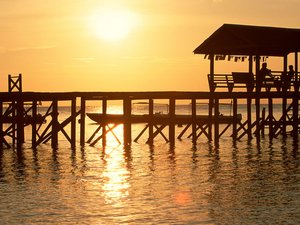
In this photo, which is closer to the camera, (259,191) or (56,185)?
(259,191)

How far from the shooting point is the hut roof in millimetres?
45625

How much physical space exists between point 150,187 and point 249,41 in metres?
20.0

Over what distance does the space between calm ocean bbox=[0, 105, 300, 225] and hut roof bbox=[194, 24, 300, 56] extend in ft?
22.1

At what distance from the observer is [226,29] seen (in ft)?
152

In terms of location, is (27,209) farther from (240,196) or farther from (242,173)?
(242,173)

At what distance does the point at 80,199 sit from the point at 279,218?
6.82m

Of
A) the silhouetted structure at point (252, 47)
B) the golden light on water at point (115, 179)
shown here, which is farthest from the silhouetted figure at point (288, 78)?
the golden light on water at point (115, 179)

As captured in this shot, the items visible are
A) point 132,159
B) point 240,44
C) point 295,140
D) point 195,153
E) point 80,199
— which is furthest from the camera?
point 295,140

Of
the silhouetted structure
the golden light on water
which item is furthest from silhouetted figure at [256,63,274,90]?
the golden light on water

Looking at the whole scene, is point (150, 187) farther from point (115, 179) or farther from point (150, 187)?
point (115, 179)

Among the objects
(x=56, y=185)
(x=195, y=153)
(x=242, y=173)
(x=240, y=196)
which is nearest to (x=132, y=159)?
(x=195, y=153)

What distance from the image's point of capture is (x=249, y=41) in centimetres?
4506

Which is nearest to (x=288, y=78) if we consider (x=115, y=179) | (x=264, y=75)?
(x=264, y=75)

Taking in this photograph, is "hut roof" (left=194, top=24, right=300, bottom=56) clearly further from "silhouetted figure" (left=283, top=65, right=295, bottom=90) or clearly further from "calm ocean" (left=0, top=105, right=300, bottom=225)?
"calm ocean" (left=0, top=105, right=300, bottom=225)
